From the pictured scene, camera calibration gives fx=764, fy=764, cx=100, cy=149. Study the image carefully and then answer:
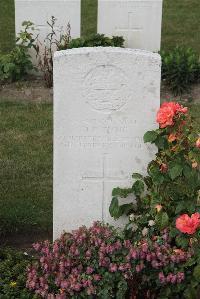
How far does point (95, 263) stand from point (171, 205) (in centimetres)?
67

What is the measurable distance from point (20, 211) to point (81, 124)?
150cm

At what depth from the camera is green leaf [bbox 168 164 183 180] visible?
4762 millimetres

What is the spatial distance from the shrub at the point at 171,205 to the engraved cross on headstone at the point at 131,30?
510cm

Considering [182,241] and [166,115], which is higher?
[166,115]

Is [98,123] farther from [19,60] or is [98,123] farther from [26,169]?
[19,60]

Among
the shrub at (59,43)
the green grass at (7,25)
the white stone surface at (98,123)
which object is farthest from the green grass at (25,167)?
the green grass at (7,25)

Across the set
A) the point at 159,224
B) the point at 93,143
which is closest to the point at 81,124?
the point at 93,143

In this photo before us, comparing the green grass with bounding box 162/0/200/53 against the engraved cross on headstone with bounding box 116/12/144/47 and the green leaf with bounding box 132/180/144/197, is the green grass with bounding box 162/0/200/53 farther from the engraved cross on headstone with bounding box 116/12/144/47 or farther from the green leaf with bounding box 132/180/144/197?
the green leaf with bounding box 132/180/144/197

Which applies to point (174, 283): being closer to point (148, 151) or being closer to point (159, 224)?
point (159, 224)

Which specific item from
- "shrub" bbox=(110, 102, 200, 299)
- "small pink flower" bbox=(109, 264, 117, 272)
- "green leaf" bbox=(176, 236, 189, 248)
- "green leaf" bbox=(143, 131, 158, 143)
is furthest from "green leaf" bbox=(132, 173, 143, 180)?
"small pink flower" bbox=(109, 264, 117, 272)

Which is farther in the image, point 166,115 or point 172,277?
point 166,115

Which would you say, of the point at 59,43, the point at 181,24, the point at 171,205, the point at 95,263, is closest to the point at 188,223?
the point at 171,205

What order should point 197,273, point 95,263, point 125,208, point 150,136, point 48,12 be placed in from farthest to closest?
point 48,12 → point 125,208 → point 150,136 → point 95,263 → point 197,273

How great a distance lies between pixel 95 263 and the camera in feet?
15.2
